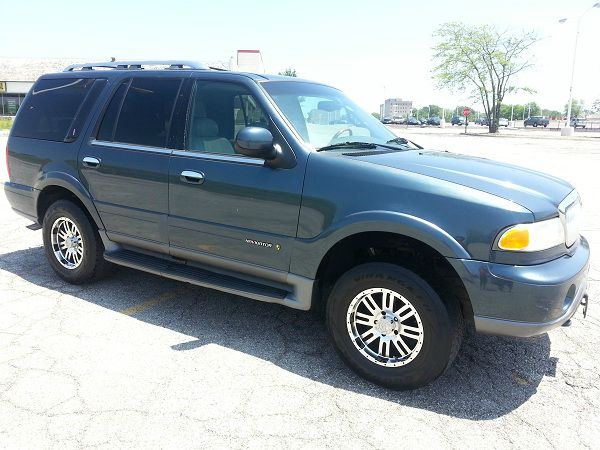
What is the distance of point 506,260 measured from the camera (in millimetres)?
2705

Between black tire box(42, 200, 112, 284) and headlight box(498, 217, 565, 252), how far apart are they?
342cm

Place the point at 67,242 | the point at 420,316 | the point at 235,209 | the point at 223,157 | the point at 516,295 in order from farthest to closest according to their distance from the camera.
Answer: the point at 67,242
the point at 223,157
the point at 235,209
the point at 420,316
the point at 516,295

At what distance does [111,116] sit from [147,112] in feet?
1.35

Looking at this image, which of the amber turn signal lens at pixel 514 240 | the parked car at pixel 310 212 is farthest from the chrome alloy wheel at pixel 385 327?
the amber turn signal lens at pixel 514 240

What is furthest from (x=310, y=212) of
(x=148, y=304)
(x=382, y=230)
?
(x=148, y=304)

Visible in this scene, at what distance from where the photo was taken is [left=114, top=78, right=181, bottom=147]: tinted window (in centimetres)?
397

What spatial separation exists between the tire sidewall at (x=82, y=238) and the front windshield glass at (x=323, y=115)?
2112mm

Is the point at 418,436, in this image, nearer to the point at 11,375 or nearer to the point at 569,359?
the point at 569,359

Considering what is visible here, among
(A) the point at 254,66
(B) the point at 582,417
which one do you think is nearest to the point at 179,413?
(B) the point at 582,417

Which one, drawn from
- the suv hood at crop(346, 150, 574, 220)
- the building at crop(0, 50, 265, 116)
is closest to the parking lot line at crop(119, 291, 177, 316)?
the suv hood at crop(346, 150, 574, 220)

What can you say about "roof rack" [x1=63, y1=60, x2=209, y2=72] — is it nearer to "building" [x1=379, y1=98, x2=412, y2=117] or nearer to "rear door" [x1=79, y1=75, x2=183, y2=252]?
"rear door" [x1=79, y1=75, x2=183, y2=252]

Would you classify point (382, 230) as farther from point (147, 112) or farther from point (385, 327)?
point (147, 112)

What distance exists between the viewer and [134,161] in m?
4.00

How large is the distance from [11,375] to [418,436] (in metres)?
2.47
